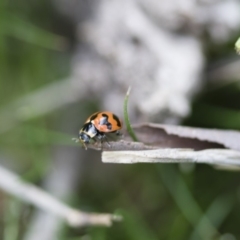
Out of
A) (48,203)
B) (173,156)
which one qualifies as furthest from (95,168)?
(173,156)

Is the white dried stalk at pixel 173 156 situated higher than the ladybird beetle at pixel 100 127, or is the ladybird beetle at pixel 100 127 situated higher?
the ladybird beetle at pixel 100 127

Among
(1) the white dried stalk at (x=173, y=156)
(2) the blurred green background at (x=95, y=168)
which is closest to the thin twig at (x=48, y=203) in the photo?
(2) the blurred green background at (x=95, y=168)

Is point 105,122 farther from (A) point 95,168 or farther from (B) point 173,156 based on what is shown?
(A) point 95,168

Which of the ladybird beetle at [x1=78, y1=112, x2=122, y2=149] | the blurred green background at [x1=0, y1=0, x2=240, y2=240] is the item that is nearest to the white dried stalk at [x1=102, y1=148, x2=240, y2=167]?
the ladybird beetle at [x1=78, y1=112, x2=122, y2=149]

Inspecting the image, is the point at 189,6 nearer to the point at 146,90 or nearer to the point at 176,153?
the point at 146,90

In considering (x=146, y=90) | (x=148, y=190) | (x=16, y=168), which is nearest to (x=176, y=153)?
(x=146, y=90)

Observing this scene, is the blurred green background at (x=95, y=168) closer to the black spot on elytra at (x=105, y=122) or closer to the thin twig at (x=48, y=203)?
the thin twig at (x=48, y=203)

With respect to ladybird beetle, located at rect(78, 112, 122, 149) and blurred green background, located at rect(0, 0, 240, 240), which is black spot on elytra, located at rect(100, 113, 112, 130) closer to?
ladybird beetle, located at rect(78, 112, 122, 149)
